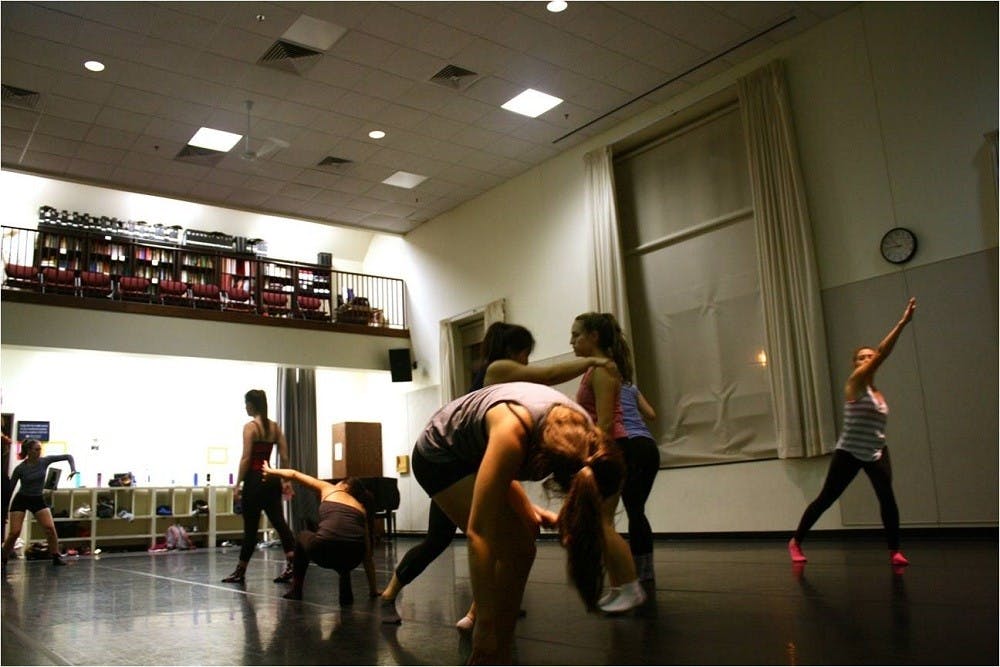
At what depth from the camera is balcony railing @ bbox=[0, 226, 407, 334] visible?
1050 centimetres

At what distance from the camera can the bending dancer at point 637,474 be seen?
3.69 meters

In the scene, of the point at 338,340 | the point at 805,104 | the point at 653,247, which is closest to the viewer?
the point at 805,104

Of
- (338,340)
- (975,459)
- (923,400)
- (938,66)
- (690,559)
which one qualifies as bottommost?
(690,559)

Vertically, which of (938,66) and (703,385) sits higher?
(938,66)

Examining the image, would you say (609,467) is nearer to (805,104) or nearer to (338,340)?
(805,104)

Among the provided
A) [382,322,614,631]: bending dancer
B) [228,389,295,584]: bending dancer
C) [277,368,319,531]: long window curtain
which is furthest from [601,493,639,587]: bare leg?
[277,368,319,531]: long window curtain

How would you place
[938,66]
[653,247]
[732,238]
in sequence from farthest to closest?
[653,247] → [732,238] → [938,66]

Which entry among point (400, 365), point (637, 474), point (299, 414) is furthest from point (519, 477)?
point (299, 414)

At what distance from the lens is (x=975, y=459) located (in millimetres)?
6211

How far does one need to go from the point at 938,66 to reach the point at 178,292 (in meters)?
9.49

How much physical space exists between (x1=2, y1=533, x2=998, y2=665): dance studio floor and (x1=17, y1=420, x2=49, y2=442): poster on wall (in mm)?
8054

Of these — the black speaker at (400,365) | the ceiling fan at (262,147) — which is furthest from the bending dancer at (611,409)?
the black speaker at (400,365)

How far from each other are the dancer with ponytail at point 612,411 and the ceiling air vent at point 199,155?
7.60 metres

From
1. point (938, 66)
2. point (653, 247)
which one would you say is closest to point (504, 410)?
point (938, 66)
